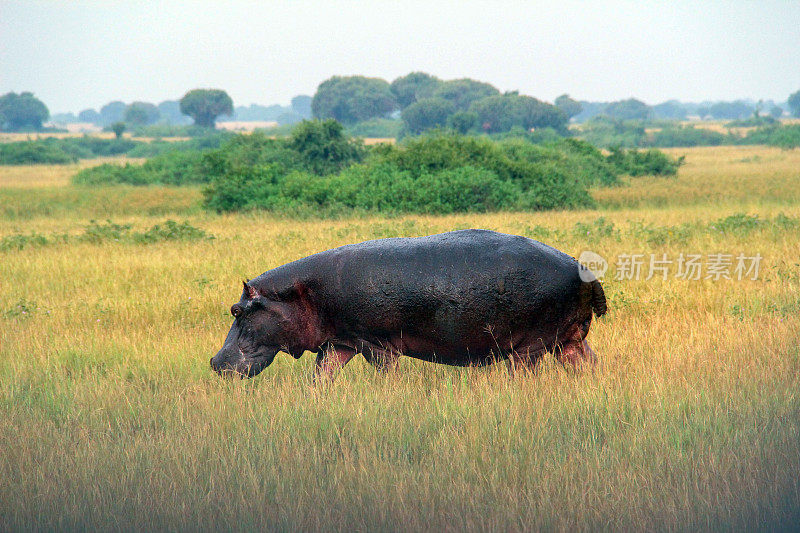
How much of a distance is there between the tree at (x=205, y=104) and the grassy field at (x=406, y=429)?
90.9m

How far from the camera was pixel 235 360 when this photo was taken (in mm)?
5199

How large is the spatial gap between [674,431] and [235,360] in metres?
2.96

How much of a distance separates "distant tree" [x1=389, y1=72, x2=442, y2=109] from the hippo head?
315 feet

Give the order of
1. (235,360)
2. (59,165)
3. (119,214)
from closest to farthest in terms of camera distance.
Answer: (235,360)
(119,214)
(59,165)

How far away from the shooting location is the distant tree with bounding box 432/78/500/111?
304 ft

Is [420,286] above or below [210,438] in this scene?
above

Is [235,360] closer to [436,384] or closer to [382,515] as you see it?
[436,384]

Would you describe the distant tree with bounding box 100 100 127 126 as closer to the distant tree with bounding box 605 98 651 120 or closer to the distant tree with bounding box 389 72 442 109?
the distant tree with bounding box 389 72 442 109

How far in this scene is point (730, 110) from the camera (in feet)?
500

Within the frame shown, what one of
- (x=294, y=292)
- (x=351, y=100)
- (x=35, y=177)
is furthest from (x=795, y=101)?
(x=294, y=292)

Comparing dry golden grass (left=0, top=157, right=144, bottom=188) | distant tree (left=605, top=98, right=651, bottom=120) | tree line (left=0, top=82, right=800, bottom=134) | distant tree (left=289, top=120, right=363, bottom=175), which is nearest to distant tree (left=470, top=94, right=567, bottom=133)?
tree line (left=0, top=82, right=800, bottom=134)

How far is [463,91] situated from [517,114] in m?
24.3

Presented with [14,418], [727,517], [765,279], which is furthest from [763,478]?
[765,279]

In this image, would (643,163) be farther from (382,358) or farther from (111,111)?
(111,111)
